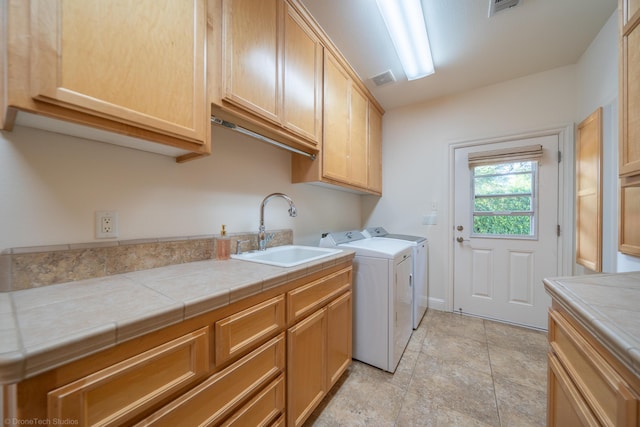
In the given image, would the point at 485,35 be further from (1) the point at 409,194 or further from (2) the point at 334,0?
(1) the point at 409,194

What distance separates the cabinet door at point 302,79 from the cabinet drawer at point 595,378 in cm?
154

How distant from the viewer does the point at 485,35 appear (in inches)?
69.9

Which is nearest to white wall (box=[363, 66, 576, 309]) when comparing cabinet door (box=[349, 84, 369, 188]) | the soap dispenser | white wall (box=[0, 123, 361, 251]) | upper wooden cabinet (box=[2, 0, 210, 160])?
cabinet door (box=[349, 84, 369, 188])

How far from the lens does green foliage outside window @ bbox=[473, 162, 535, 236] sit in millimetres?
2307

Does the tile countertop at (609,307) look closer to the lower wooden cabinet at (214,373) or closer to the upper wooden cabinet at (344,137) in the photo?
the lower wooden cabinet at (214,373)

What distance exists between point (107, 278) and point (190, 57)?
954 mm

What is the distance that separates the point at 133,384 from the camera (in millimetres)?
579

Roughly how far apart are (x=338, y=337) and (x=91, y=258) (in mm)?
1323

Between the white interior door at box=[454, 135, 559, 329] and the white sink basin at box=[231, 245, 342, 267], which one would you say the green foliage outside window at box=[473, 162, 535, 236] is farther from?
the white sink basin at box=[231, 245, 342, 267]

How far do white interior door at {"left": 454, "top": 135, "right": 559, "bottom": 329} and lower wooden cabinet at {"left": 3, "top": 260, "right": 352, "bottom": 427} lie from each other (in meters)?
1.93

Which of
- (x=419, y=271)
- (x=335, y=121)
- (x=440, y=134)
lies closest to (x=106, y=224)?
(x=335, y=121)

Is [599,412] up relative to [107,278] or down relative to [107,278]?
down

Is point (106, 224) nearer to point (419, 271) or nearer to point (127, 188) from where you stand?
point (127, 188)

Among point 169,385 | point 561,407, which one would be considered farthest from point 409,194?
point 169,385
